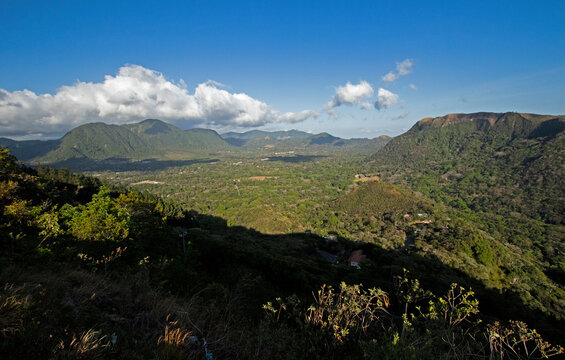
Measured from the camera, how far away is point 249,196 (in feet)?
364

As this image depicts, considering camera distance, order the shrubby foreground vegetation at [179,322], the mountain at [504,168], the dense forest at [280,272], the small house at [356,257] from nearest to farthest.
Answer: the shrubby foreground vegetation at [179,322]
the dense forest at [280,272]
the small house at [356,257]
the mountain at [504,168]

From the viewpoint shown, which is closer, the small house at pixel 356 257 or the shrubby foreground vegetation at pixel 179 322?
the shrubby foreground vegetation at pixel 179 322

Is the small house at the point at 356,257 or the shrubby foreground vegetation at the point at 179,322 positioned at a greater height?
the shrubby foreground vegetation at the point at 179,322

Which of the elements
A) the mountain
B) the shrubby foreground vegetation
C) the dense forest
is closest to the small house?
the dense forest

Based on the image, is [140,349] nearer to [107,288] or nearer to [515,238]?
[107,288]

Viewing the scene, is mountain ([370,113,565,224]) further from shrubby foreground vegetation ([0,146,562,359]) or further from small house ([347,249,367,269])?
shrubby foreground vegetation ([0,146,562,359])

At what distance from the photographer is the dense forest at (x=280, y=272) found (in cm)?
381

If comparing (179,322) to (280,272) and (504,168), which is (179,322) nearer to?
(280,272)

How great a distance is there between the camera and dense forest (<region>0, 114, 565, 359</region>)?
150 inches

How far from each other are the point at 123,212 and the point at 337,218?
2922 inches

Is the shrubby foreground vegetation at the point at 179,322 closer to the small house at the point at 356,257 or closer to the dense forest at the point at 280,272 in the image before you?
the dense forest at the point at 280,272

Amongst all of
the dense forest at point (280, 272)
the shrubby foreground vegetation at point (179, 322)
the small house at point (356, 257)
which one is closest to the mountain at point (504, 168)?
the dense forest at point (280, 272)

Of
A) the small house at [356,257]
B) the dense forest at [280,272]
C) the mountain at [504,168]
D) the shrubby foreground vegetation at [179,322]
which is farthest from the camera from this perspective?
the mountain at [504,168]

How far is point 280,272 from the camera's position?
17.3 meters
